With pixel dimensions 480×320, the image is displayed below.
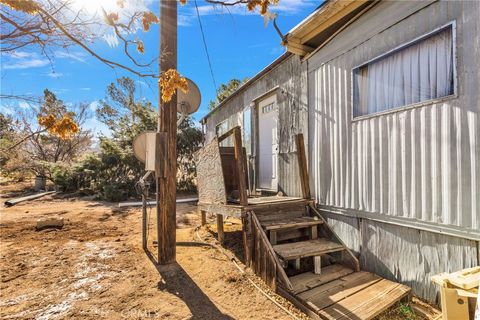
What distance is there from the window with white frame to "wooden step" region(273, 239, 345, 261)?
1964 millimetres

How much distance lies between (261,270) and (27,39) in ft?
12.0

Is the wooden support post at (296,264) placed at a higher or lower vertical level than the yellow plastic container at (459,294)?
lower

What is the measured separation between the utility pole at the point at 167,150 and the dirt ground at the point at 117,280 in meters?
0.40

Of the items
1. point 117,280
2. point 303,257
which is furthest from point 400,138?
point 117,280

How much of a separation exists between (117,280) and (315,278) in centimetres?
269

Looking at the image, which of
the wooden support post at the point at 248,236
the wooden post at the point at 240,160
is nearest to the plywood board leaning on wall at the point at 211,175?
the wooden post at the point at 240,160

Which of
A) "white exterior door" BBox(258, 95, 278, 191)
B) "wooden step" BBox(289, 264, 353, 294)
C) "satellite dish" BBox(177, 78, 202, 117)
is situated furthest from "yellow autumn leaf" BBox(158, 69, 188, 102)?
"white exterior door" BBox(258, 95, 278, 191)

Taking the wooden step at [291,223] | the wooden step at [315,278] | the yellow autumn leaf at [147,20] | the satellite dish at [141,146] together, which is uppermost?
the yellow autumn leaf at [147,20]

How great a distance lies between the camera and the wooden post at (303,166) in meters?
4.43

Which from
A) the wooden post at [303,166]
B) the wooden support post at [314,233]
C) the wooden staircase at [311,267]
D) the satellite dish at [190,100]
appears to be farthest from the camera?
the satellite dish at [190,100]

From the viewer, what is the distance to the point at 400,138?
3.09 metres

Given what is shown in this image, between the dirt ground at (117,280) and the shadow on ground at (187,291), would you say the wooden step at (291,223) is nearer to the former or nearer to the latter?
the dirt ground at (117,280)

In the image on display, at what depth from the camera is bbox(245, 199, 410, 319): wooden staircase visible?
2639 mm

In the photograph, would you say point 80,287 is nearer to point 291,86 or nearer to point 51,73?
point 51,73
